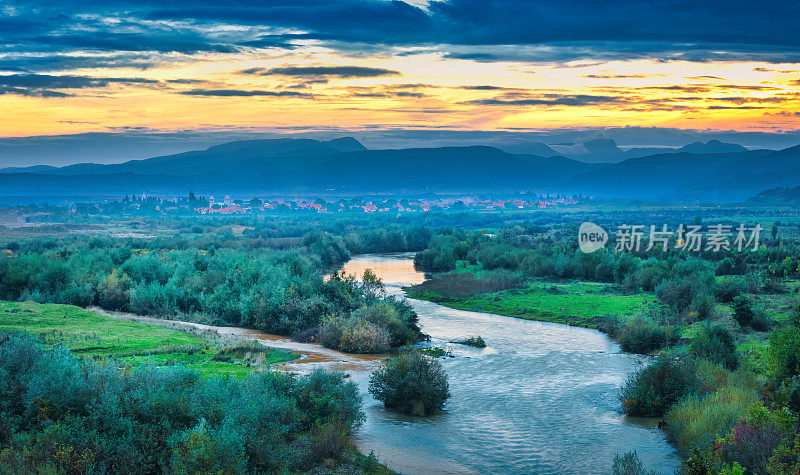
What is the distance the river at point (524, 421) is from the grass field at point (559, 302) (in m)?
9.00

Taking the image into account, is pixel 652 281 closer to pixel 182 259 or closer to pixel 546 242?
pixel 182 259

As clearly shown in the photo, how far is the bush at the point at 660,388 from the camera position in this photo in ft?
76.7

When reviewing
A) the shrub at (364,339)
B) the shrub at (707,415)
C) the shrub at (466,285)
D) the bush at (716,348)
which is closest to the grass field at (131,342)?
the shrub at (364,339)

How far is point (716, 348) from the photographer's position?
93.5 feet

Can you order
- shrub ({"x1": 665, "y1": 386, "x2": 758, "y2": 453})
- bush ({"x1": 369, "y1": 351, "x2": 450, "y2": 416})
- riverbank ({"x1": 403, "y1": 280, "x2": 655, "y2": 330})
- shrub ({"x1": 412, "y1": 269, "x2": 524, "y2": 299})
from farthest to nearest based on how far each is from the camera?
shrub ({"x1": 412, "y1": 269, "x2": 524, "y2": 299}) → riverbank ({"x1": 403, "y1": 280, "x2": 655, "y2": 330}) → bush ({"x1": 369, "y1": 351, "x2": 450, "y2": 416}) → shrub ({"x1": 665, "y1": 386, "x2": 758, "y2": 453})

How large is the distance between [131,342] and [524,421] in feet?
61.1

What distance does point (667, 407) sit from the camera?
23172 mm

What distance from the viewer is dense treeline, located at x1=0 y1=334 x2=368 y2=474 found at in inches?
543

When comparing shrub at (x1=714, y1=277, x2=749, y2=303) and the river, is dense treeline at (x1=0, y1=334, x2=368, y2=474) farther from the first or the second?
shrub at (x1=714, y1=277, x2=749, y2=303)

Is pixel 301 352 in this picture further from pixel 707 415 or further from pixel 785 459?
pixel 785 459

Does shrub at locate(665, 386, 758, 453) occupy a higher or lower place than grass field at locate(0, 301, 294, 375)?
higher

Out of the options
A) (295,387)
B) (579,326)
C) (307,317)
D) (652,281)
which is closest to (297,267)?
(307,317)

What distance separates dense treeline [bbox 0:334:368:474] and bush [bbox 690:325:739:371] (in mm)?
16712

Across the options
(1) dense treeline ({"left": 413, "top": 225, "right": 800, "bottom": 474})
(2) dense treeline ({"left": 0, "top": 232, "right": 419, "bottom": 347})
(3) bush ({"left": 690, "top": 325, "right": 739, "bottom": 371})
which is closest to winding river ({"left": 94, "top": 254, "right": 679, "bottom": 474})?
(1) dense treeline ({"left": 413, "top": 225, "right": 800, "bottom": 474})
